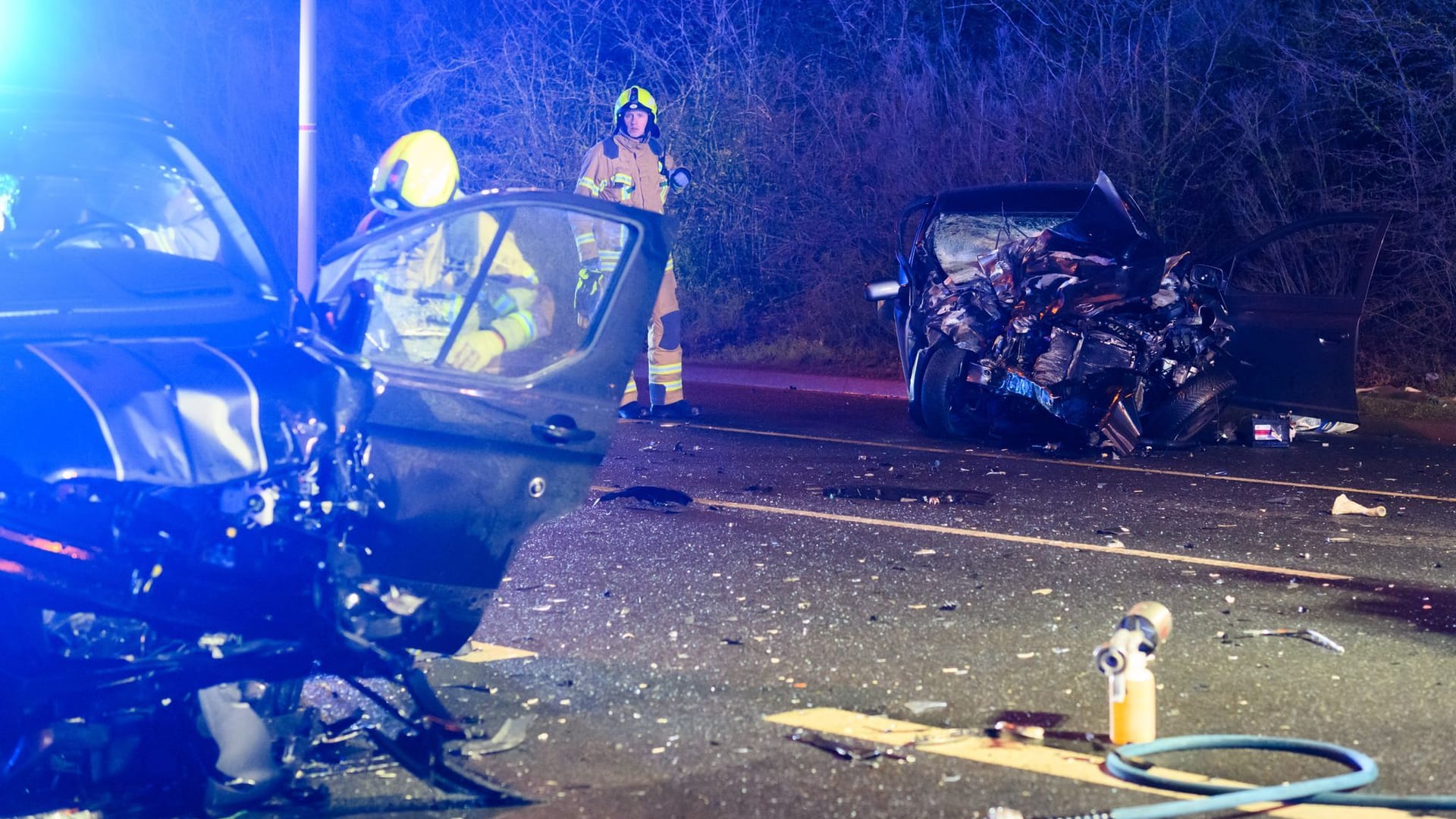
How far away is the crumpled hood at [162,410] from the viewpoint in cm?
347

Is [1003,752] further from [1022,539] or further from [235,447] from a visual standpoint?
[1022,539]

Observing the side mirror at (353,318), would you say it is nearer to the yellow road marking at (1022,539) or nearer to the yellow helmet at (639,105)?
the yellow road marking at (1022,539)

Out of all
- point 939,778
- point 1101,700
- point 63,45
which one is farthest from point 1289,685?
point 63,45

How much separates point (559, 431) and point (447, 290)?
1.64ft

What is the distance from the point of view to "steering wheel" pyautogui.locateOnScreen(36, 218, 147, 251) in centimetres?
444

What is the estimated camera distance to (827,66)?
19156mm

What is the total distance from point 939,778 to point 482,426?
1551mm

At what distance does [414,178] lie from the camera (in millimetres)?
4781

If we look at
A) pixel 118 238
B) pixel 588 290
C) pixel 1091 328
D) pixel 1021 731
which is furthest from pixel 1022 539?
pixel 118 238

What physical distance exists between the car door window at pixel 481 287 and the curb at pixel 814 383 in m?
8.50

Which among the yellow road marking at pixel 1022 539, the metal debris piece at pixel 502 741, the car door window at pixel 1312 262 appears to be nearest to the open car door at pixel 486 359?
the metal debris piece at pixel 502 741

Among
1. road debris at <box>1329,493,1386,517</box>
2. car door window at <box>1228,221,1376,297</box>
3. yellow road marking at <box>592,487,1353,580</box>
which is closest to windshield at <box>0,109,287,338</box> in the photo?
yellow road marking at <box>592,487,1353,580</box>

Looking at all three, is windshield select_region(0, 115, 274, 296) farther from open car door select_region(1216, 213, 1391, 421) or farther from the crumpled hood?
open car door select_region(1216, 213, 1391, 421)

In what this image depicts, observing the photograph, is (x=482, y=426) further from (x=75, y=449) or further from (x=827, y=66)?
(x=827, y=66)
